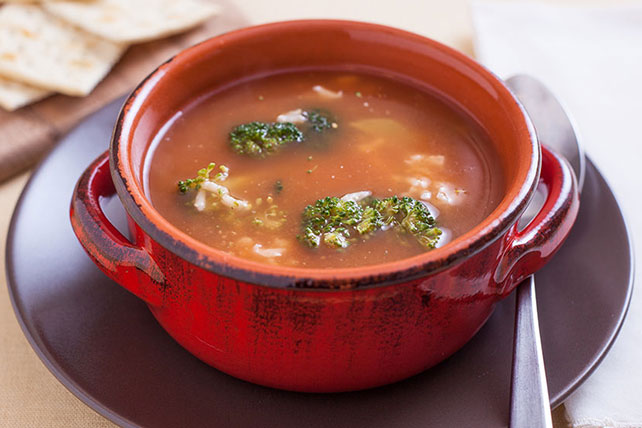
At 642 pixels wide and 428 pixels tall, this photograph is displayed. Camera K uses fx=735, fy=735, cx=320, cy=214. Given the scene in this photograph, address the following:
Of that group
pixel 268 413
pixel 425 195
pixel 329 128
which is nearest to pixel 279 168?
pixel 329 128

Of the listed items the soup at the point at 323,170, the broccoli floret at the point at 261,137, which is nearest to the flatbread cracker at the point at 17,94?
the soup at the point at 323,170

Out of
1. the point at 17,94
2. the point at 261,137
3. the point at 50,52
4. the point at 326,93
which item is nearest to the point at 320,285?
the point at 261,137

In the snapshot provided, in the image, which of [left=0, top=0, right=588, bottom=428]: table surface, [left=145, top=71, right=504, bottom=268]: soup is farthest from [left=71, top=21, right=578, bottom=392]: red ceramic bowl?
[left=0, top=0, right=588, bottom=428]: table surface

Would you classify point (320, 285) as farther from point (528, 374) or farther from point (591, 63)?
point (591, 63)

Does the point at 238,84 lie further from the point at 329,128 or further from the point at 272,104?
the point at 329,128

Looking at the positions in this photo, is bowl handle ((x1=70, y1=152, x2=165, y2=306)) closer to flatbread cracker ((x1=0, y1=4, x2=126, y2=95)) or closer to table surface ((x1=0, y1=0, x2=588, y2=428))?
table surface ((x1=0, y1=0, x2=588, y2=428))

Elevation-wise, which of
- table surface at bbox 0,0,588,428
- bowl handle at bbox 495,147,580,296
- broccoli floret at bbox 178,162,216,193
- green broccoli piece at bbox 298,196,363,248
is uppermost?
bowl handle at bbox 495,147,580,296

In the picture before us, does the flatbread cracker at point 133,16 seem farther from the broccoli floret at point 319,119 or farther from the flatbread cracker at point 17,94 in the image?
the broccoli floret at point 319,119
